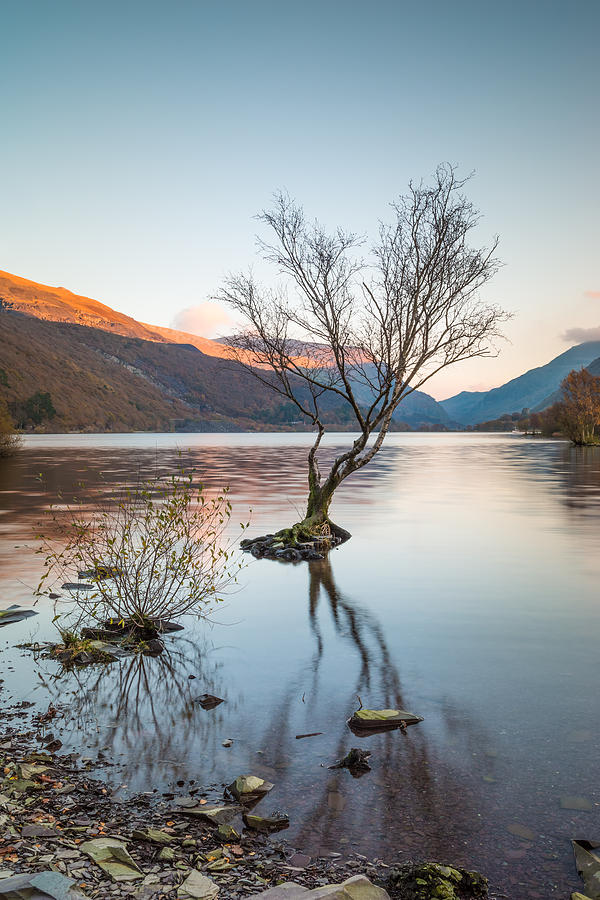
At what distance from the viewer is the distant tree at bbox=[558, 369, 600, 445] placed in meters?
79.3

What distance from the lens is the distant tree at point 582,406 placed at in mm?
79331

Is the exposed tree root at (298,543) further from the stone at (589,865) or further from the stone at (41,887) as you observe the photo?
the stone at (41,887)

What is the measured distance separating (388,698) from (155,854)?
393 cm

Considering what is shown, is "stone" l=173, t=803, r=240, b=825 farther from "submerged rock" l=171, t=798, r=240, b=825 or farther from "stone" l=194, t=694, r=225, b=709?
"stone" l=194, t=694, r=225, b=709

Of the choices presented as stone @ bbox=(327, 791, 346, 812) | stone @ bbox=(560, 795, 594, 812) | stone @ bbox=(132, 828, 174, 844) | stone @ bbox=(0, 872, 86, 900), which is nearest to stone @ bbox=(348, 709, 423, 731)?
stone @ bbox=(327, 791, 346, 812)

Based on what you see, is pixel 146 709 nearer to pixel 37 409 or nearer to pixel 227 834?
pixel 227 834

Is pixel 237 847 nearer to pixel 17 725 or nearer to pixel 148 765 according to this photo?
pixel 148 765

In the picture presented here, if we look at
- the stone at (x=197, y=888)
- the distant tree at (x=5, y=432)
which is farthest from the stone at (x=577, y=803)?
the distant tree at (x=5, y=432)

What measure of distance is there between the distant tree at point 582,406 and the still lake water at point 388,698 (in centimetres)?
6778

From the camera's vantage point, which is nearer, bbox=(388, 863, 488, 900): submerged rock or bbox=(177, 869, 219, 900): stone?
bbox=(177, 869, 219, 900): stone

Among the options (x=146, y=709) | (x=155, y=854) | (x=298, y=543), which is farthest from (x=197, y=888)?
(x=298, y=543)

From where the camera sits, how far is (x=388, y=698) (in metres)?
7.82

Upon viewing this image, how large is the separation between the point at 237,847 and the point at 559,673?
5.47m

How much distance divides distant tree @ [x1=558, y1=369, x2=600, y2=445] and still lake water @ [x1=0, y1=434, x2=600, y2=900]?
67783 mm
